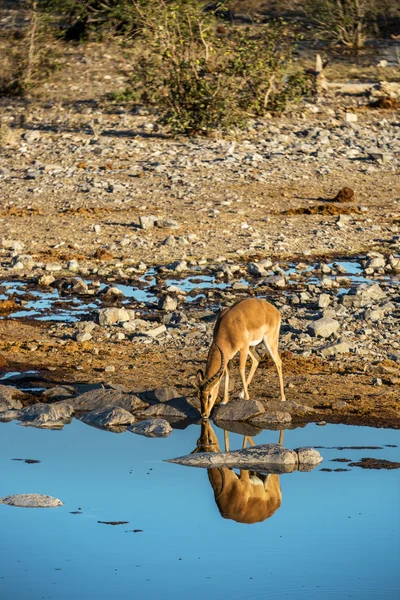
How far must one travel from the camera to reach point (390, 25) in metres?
35.0

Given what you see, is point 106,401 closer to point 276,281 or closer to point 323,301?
point 323,301

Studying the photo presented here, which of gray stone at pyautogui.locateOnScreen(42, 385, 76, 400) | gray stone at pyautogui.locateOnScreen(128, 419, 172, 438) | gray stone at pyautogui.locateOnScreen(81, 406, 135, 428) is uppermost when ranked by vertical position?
gray stone at pyautogui.locateOnScreen(128, 419, 172, 438)

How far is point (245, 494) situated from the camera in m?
8.71

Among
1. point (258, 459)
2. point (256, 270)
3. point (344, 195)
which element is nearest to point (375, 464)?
point (258, 459)

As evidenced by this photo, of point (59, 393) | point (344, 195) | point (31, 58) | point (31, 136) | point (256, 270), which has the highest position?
point (59, 393)

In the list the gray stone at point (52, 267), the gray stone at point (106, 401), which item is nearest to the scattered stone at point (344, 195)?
the gray stone at point (52, 267)

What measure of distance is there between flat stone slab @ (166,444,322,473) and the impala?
2.98 feet

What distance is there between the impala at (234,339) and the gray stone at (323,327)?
6.99 feet

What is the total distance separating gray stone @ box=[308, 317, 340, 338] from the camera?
500 inches

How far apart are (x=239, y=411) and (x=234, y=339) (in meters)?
0.62

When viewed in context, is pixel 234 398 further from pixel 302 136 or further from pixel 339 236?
pixel 302 136

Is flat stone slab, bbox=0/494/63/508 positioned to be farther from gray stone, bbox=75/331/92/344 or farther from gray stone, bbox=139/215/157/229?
gray stone, bbox=139/215/157/229

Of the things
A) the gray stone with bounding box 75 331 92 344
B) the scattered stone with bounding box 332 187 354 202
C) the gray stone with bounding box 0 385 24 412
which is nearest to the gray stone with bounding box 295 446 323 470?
the gray stone with bounding box 0 385 24 412

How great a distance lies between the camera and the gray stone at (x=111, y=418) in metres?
10.3
